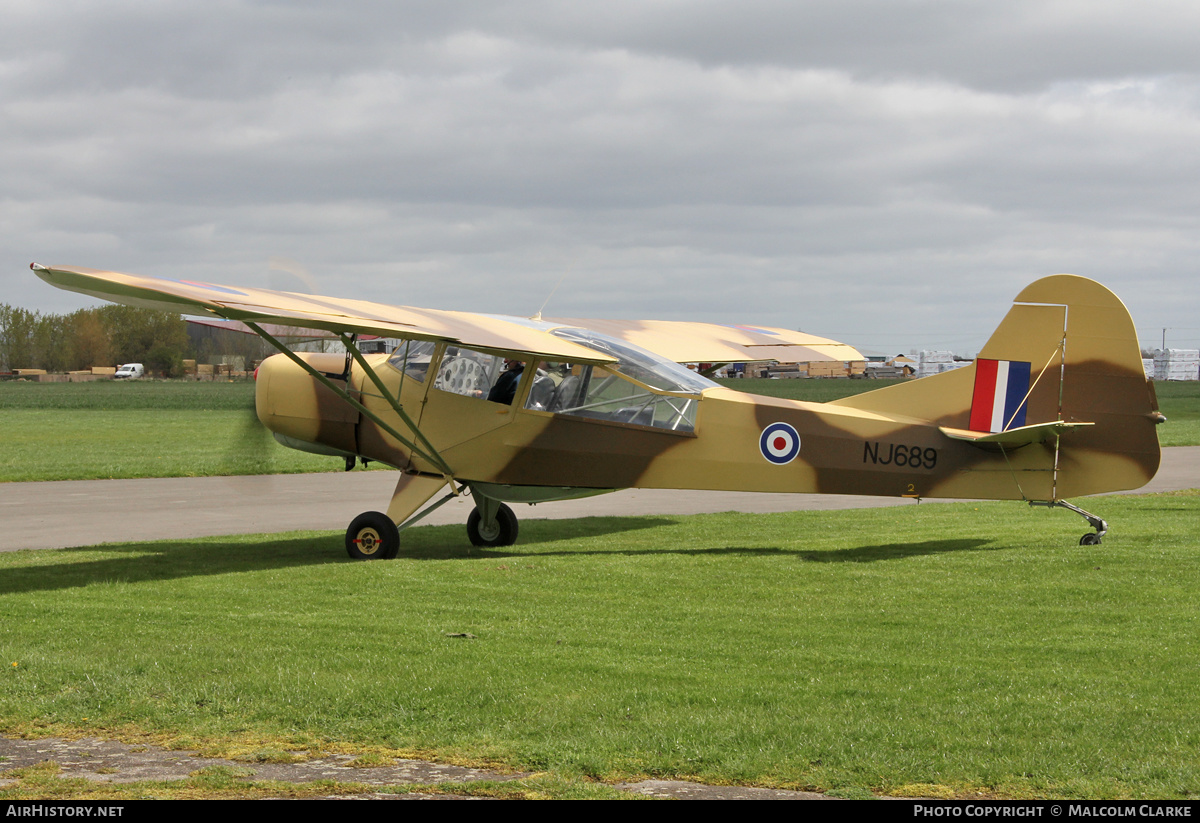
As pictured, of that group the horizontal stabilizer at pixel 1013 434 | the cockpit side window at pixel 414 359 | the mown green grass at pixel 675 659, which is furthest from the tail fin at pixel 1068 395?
the cockpit side window at pixel 414 359

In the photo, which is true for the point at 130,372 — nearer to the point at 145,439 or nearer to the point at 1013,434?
the point at 145,439

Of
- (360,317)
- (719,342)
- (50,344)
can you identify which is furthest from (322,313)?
(50,344)

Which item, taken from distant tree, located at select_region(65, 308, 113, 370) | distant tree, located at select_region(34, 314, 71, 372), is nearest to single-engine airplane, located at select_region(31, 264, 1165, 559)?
distant tree, located at select_region(65, 308, 113, 370)

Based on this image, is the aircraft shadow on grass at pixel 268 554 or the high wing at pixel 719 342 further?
the high wing at pixel 719 342

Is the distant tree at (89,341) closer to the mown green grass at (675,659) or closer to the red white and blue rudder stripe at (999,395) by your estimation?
the mown green grass at (675,659)

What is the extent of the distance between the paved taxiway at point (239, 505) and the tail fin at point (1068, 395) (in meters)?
5.74

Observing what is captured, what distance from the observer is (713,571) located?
33.4ft

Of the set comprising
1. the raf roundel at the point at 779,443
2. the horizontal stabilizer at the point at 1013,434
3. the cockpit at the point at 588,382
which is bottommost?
the raf roundel at the point at 779,443

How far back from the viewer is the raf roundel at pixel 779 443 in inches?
452

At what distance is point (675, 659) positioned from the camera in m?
6.89

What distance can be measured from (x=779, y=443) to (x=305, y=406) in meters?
5.36
